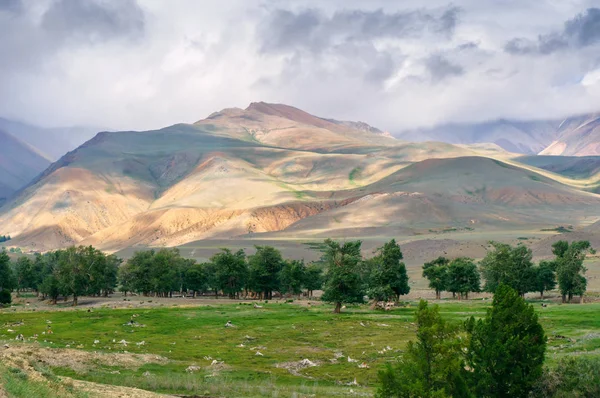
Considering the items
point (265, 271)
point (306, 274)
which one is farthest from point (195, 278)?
point (306, 274)

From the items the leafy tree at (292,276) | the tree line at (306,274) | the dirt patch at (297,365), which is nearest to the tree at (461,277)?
the tree line at (306,274)

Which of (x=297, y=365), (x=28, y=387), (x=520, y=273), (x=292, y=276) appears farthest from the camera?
(x=292, y=276)

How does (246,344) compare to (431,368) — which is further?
(246,344)

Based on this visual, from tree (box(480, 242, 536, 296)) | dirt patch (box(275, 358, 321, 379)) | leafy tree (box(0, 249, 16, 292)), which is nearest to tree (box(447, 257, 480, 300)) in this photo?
tree (box(480, 242, 536, 296))

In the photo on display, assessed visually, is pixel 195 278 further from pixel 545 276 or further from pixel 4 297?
pixel 545 276

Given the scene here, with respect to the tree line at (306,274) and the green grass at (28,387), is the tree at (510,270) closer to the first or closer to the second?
the tree line at (306,274)

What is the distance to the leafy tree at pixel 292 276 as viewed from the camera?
119 metres

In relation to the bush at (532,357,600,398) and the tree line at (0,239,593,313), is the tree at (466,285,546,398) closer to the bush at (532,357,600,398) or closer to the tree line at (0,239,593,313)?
the bush at (532,357,600,398)

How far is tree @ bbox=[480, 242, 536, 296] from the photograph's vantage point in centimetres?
9990

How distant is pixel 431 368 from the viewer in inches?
1186

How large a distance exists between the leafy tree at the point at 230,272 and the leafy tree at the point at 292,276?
25.3 feet

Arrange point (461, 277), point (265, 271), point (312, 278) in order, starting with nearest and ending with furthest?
point (461, 277) → point (265, 271) → point (312, 278)

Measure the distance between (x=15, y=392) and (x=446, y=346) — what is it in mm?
19315

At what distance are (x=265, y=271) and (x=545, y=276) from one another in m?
51.4
